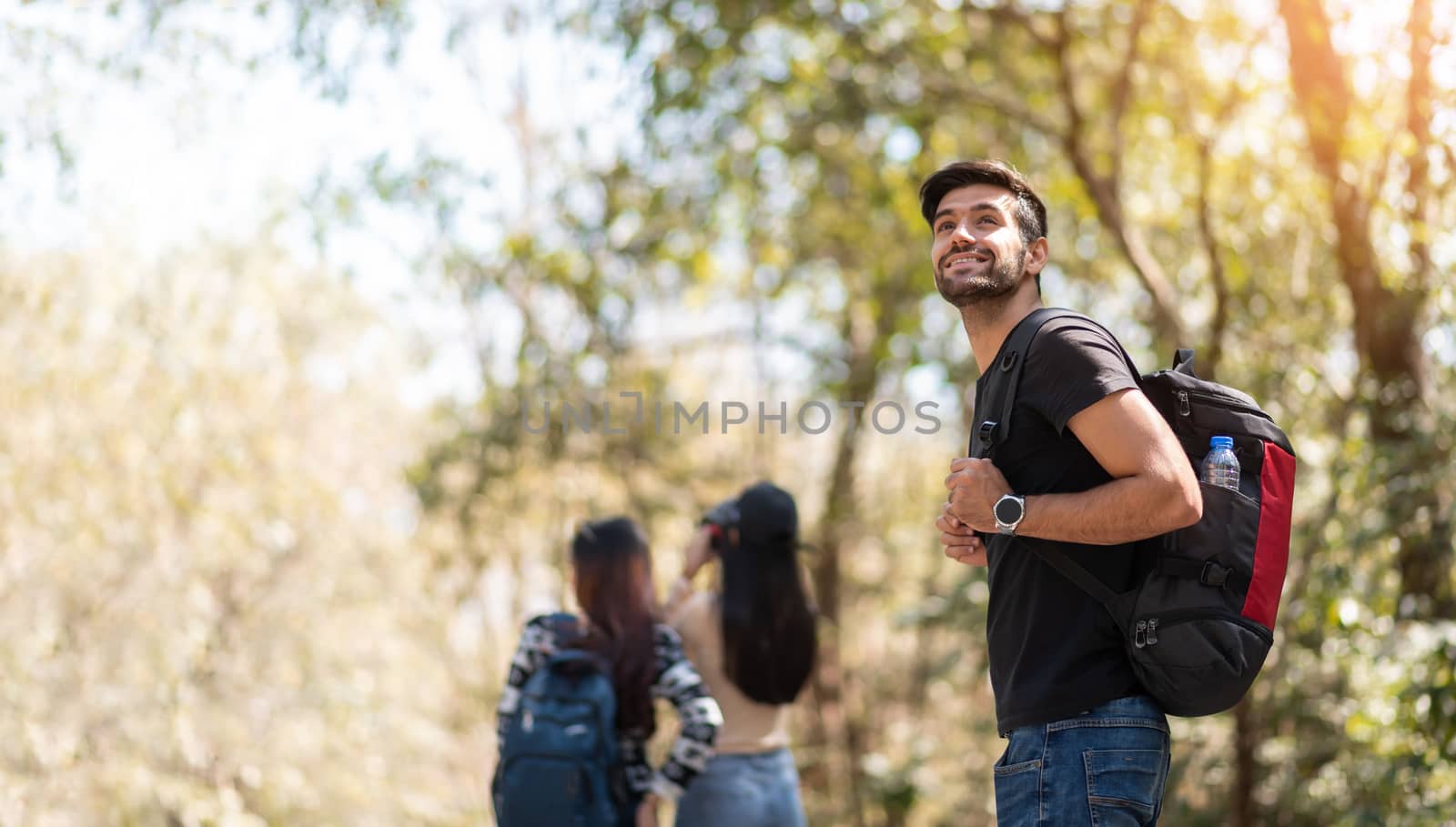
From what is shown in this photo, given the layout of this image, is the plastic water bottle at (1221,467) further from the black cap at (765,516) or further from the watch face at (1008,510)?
the black cap at (765,516)

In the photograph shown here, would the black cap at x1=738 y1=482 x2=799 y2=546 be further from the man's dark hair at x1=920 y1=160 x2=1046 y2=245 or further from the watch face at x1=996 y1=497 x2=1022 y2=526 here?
the watch face at x1=996 y1=497 x2=1022 y2=526

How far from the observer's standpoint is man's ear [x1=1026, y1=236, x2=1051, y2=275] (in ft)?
8.09

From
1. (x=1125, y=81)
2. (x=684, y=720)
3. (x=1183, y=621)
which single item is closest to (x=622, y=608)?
(x=684, y=720)

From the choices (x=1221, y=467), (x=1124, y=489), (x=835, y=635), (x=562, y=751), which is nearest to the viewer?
(x=1124, y=489)

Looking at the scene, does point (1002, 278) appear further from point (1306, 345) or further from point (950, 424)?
point (950, 424)

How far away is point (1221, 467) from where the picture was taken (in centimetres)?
213

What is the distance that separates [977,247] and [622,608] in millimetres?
1822

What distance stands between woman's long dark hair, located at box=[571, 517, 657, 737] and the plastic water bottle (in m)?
2.01

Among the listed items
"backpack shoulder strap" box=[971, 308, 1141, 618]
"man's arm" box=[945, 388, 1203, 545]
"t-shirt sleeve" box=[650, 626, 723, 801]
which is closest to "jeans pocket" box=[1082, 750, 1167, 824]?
"backpack shoulder strap" box=[971, 308, 1141, 618]

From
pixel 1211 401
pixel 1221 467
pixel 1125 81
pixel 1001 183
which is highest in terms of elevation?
pixel 1125 81

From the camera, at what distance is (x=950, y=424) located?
1128 centimetres

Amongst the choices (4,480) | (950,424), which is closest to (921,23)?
(950,424)

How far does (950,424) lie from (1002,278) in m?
9.02

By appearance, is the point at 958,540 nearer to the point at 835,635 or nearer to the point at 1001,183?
the point at 1001,183
